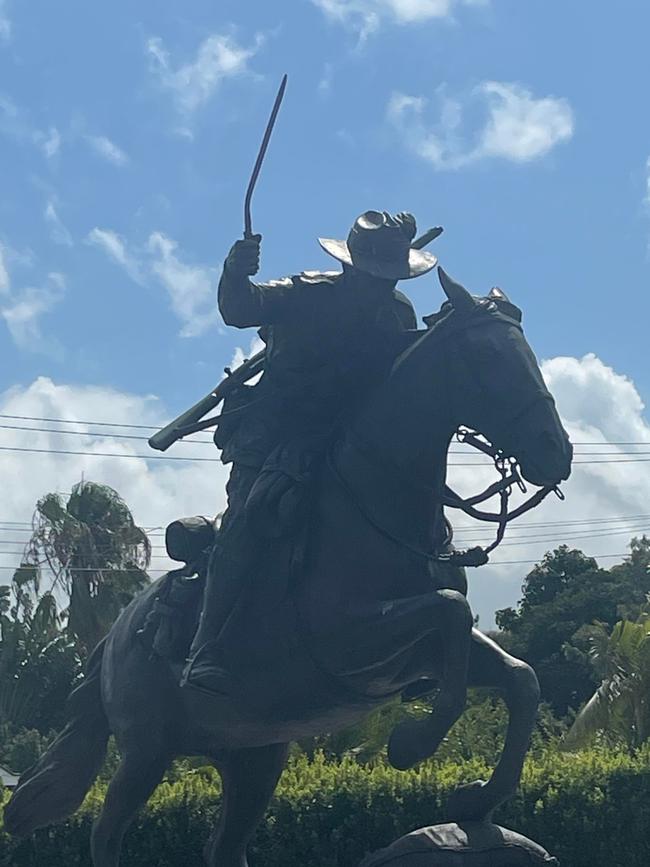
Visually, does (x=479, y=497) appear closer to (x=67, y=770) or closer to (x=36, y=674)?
(x=67, y=770)

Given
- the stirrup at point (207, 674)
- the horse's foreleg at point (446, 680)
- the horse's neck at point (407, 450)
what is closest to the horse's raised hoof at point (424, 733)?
the horse's foreleg at point (446, 680)

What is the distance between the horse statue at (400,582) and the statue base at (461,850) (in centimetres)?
15

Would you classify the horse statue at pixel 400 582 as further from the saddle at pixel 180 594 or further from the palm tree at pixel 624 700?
the palm tree at pixel 624 700

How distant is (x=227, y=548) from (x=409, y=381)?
1082 mm

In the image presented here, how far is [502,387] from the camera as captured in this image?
4.65m

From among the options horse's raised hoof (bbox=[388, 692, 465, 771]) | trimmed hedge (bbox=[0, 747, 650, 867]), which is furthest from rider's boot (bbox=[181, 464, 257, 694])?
trimmed hedge (bbox=[0, 747, 650, 867])

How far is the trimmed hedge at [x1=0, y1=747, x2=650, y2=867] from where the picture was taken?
35.8 feet

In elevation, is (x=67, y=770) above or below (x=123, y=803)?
above

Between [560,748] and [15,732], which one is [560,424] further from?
[15,732]

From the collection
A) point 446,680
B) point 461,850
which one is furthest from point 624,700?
point 446,680

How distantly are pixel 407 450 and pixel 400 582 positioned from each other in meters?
0.56

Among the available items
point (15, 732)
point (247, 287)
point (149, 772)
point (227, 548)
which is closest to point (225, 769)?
point (149, 772)

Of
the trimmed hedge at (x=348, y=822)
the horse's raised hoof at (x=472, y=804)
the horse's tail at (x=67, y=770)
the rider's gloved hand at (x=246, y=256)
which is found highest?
the rider's gloved hand at (x=246, y=256)

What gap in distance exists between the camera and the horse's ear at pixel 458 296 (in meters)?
4.88
